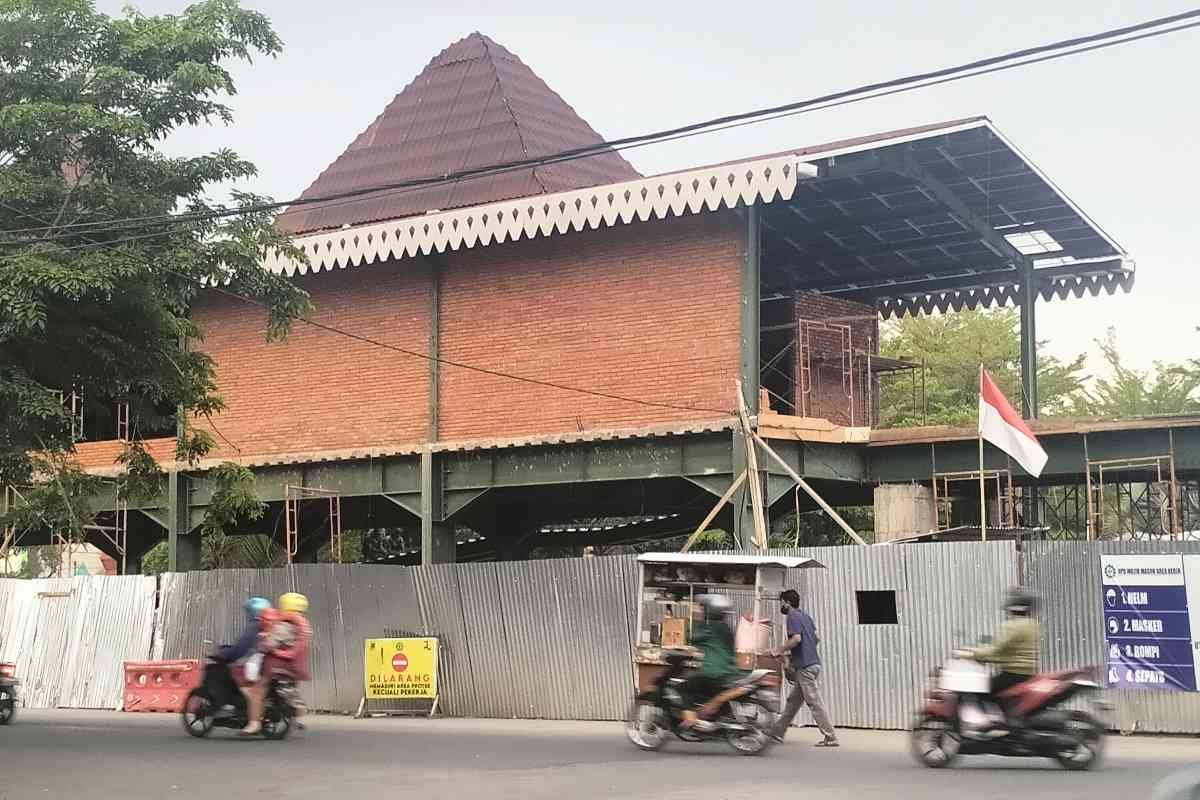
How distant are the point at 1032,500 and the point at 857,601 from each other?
15215 mm

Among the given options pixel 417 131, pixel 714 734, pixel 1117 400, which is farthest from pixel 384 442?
pixel 1117 400

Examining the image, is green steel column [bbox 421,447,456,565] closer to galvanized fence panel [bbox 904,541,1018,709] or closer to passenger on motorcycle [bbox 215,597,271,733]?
passenger on motorcycle [bbox 215,597,271,733]

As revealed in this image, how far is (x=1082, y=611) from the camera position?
59.9 feet

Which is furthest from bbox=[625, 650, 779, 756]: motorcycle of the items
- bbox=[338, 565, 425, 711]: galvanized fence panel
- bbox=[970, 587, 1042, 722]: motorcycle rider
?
bbox=[338, 565, 425, 711]: galvanized fence panel

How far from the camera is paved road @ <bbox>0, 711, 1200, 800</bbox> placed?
12.1m

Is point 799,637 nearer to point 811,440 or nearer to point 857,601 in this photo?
point 857,601

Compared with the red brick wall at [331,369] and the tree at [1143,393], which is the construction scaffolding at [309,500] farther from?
the tree at [1143,393]

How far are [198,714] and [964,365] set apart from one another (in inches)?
1558

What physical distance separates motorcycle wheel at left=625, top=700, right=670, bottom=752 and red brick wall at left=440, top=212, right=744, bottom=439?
35.0ft

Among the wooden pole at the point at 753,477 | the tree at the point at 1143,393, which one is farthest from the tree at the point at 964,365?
the wooden pole at the point at 753,477

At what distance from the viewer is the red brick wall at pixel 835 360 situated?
106 feet

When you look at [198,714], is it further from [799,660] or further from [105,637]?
[105,637]

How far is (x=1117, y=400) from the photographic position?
178 feet

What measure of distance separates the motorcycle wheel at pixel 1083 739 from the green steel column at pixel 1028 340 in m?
17.3
